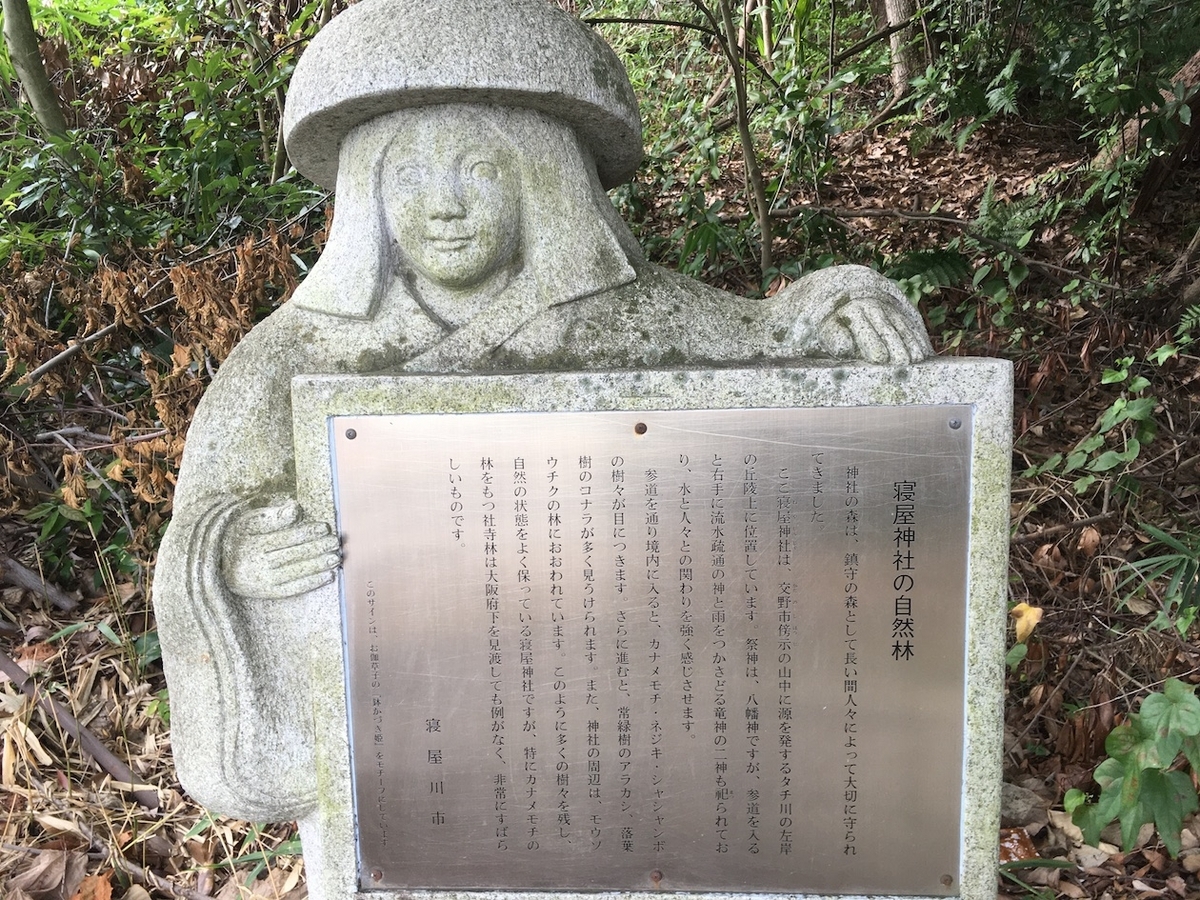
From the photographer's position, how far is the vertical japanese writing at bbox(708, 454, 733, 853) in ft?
5.79

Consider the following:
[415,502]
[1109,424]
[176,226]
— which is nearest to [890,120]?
Answer: [1109,424]

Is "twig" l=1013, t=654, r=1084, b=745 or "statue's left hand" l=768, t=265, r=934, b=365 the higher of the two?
"statue's left hand" l=768, t=265, r=934, b=365

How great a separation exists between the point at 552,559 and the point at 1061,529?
8.40ft

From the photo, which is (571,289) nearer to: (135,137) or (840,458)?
(840,458)

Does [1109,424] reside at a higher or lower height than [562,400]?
lower

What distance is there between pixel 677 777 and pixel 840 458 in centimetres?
76

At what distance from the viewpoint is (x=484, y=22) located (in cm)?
177

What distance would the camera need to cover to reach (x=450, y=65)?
68.1 inches

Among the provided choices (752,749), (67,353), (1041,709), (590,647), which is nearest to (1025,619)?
(1041,709)

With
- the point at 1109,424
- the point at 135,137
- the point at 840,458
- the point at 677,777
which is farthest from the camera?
the point at 135,137

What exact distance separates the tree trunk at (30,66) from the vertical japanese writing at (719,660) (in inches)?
156

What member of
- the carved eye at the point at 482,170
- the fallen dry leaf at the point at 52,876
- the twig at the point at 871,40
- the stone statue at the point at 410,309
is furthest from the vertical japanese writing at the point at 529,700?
the twig at the point at 871,40

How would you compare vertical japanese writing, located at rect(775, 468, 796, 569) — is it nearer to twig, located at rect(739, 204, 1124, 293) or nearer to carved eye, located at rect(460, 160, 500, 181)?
carved eye, located at rect(460, 160, 500, 181)

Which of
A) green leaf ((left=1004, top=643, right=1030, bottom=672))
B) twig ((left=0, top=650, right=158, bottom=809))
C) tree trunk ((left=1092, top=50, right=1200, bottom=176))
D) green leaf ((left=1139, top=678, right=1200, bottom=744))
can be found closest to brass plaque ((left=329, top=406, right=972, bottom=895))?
green leaf ((left=1139, top=678, right=1200, bottom=744))
